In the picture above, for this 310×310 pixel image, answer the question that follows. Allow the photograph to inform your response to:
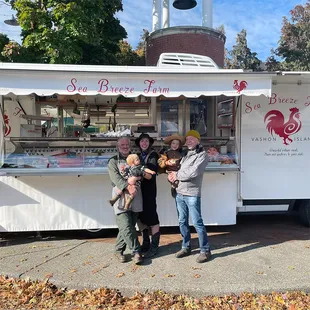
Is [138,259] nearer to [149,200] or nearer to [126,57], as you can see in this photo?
[149,200]

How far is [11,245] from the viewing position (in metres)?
4.52

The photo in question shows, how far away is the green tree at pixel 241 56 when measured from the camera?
110ft

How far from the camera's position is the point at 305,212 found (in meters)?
5.20

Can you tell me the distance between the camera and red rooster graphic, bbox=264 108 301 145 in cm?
484

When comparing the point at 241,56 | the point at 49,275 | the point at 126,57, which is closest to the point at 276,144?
the point at 49,275

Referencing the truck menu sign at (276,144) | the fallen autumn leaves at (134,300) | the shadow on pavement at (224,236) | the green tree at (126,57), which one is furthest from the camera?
the green tree at (126,57)

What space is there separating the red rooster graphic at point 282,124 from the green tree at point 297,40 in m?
22.6

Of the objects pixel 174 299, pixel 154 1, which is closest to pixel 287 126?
pixel 174 299

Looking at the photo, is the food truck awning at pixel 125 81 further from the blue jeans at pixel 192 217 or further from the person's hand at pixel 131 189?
the blue jeans at pixel 192 217

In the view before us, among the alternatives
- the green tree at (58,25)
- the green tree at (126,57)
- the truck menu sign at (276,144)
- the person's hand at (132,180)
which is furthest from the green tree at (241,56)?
the person's hand at (132,180)

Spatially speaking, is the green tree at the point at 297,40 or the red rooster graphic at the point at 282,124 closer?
the red rooster graphic at the point at 282,124

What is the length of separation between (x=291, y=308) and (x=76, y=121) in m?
4.52

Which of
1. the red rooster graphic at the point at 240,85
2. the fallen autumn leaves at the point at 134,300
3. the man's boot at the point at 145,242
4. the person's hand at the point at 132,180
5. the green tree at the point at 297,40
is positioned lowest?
the fallen autumn leaves at the point at 134,300

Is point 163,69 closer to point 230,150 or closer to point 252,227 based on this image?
point 230,150
